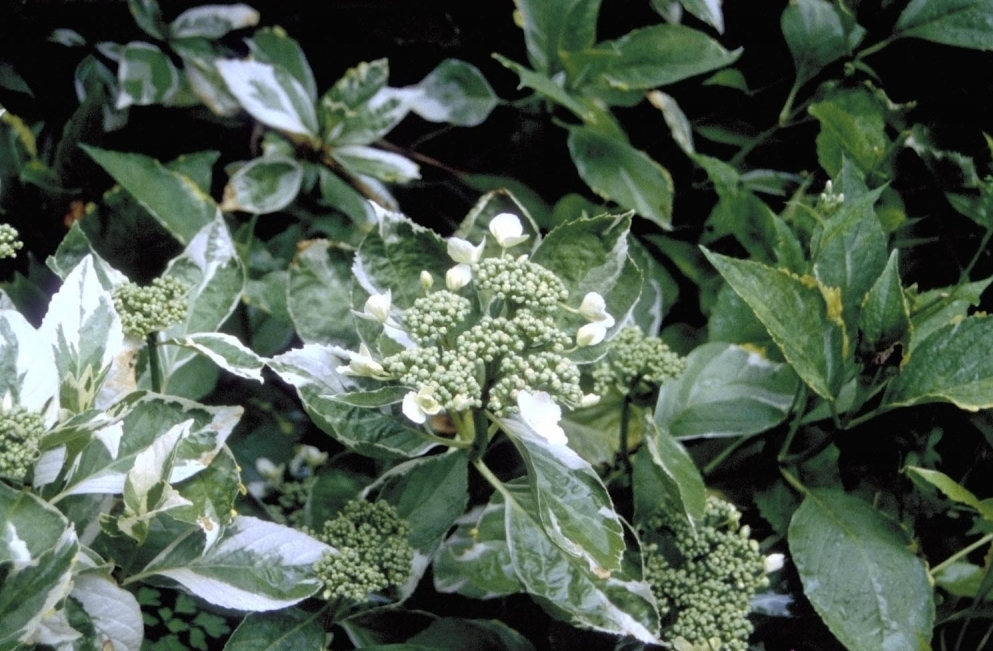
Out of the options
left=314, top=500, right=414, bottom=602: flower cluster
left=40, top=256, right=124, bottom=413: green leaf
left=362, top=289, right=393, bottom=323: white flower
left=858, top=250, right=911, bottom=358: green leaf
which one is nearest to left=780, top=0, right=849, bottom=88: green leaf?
left=858, top=250, right=911, bottom=358: green leaf

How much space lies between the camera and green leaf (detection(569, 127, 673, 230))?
4.02ft

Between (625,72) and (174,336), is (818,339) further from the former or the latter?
(174,336)

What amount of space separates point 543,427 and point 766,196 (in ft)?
2.40

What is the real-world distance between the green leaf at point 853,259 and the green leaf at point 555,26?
415 mm

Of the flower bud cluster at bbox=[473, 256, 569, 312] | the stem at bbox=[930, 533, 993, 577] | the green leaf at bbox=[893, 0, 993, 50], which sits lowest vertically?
the stem at bbox=[930, 533, 993, 577]

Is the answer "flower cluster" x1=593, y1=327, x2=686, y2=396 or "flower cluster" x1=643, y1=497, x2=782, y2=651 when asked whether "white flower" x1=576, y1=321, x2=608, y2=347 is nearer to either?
"flower cluster" x1=593, y1=327, x2=686, y2=396

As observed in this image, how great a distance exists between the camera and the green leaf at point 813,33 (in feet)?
4.12

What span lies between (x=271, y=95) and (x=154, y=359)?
0.46m

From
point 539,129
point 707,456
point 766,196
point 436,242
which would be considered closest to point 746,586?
point 707,456

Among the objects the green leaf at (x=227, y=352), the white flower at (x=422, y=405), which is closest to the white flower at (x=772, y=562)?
the white flower at (x=422, y=405)

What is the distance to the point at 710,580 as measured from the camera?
3.30 ft

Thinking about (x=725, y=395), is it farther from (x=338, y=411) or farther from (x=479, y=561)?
(x=338, y=411)

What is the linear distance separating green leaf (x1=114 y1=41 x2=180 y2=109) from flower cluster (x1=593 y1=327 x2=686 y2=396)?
0.71 meters

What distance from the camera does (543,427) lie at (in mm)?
823
